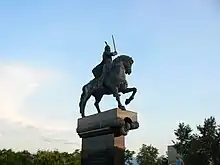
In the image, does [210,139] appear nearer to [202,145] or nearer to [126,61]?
[202,145]

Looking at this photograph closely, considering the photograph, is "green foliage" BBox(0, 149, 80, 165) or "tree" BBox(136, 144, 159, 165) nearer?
"green foliage" BBox(0, 149, 80, 165)

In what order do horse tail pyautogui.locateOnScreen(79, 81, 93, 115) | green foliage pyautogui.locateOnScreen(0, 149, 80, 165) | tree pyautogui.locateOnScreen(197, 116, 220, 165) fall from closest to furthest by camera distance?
horse tail pyautogui.locateOnScreen(79, 81, 93, 115) < tree pyautogui.locateOnScreen(197, 116, 220, 165) < green foliage pyautogui.locateOnScreen(0, 149, 80, 165)

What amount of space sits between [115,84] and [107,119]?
1.37 meters

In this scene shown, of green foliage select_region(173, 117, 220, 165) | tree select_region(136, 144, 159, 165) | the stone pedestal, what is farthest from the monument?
tree select_region(136, 144, 159, 165)

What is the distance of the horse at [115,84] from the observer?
13.4m

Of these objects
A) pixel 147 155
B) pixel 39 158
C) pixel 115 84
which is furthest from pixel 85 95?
pixel 147 155

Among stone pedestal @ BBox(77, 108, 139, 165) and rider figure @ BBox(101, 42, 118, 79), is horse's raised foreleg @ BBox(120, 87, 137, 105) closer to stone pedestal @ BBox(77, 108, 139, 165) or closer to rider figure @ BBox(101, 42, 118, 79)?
stone pedestal @ BBox(77, 108, 139, 165)

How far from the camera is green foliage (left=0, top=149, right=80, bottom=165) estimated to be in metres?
52.2

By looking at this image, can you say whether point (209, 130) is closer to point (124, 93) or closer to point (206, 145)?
point (206, 145)

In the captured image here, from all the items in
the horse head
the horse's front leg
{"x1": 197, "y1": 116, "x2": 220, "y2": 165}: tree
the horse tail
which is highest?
{"x1": 197, "y1": 116, "x2": 220, "y2": 165}: tree

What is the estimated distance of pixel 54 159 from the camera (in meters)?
52.1

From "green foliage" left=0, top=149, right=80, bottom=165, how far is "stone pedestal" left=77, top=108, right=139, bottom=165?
39594 millimetres

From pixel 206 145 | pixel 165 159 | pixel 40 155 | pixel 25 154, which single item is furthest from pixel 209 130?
pixel 25 154

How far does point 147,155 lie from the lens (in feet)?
194
